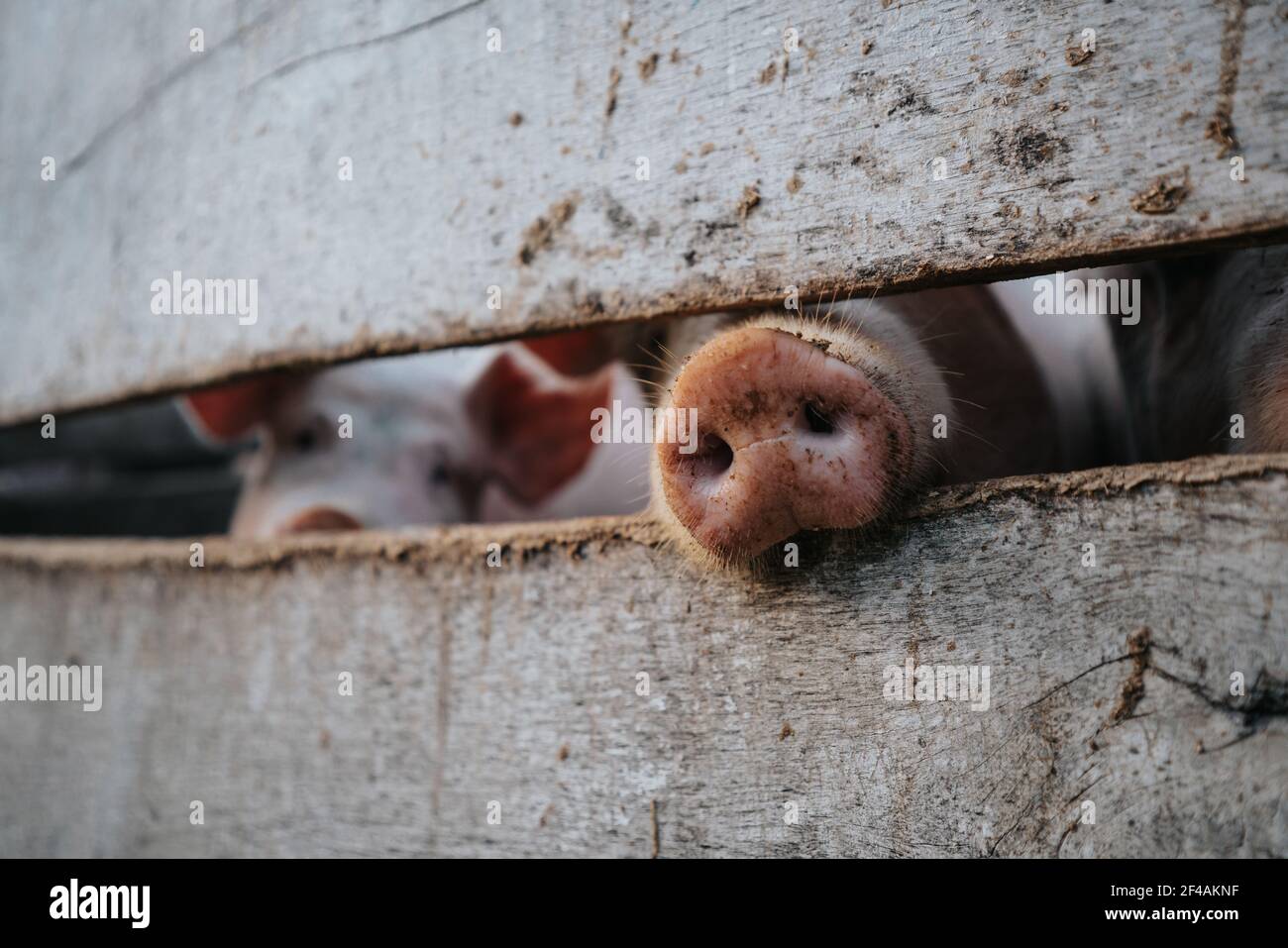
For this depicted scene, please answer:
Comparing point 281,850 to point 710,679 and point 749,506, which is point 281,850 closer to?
point 710,679

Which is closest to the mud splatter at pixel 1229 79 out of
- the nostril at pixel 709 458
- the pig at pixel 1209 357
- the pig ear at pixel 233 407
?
the pig at pixel 1209 357

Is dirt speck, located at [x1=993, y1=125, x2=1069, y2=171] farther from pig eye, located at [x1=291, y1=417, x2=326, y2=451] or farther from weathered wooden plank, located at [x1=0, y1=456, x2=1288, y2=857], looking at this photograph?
pig eye, located at [x1=291, y1=417, x2=326, y2=451]

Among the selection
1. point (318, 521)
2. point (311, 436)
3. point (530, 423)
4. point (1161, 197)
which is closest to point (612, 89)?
Result: point (1161, 197)

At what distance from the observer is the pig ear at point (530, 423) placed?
2475 millimetres

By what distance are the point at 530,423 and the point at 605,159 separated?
1364mm

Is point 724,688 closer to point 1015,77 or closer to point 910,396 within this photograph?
point 910,396

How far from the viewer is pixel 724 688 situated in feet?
3.76

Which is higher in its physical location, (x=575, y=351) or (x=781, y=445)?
(x=575, y=351)

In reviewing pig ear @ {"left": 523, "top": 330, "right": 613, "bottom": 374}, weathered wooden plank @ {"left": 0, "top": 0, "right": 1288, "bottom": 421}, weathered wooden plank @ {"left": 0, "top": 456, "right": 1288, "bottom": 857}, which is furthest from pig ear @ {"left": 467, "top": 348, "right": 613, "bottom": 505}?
weathered wooden plank @ {"left": 0, "top": 456, "right": 1288, "bottom": 857}

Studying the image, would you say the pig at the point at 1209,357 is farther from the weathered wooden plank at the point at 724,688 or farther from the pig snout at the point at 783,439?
the pig snout at the point at 783,439

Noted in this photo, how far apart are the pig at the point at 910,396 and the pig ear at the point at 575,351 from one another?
0.46 meters
